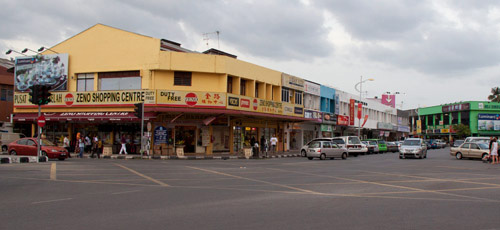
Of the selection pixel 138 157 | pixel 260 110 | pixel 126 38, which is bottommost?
pixel 138 157

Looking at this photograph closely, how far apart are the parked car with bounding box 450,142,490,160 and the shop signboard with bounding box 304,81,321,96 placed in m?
18.8

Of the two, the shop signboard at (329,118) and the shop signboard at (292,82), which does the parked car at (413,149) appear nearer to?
the shop signboard at (292,82)

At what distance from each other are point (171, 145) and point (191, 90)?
15.5 ft

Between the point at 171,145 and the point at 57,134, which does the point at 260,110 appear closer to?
the point at 171,145

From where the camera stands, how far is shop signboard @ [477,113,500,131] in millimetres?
85938

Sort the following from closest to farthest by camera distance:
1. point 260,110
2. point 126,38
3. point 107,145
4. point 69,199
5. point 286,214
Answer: point 286,214, point 69,199, point 107,145, point 126,38, point 260,110

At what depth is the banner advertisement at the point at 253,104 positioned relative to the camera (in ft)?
111

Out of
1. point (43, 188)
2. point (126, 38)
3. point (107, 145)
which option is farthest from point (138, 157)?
point (43, 188)

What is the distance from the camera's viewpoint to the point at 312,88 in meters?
49.0

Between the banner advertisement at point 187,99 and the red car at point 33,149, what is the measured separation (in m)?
8.43

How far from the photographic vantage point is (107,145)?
3188cm

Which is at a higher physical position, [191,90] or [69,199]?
[191,90]

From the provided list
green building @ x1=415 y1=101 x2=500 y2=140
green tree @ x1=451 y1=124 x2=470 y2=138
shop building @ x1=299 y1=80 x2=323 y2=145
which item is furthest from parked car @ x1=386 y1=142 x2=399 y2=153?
green building @ x1=415 y1=101 x2=500 y2=140

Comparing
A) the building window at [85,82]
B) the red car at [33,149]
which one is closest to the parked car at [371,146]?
the building window at [85,82]
